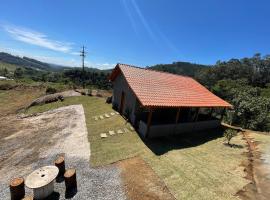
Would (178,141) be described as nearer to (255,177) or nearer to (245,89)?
(255,177)

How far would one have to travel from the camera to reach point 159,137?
16.8 m

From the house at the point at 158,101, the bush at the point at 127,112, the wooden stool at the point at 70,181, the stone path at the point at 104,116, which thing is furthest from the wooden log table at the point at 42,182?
the stone path at the point at 104,116

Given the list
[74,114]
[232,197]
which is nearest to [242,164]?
[232,197]

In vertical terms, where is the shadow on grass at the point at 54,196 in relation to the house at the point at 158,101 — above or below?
below

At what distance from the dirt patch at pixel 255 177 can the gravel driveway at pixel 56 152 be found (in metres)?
5.99

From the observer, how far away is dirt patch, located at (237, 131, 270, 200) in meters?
9.90

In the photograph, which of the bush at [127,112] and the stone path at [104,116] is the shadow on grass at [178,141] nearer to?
the bush at [127,112]

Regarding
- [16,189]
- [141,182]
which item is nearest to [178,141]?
[141,182]

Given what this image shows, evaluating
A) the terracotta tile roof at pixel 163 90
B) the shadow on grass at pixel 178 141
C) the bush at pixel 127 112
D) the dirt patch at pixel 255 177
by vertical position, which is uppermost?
the terracotta tile roof at pixel 163 90

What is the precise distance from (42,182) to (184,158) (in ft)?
26.8

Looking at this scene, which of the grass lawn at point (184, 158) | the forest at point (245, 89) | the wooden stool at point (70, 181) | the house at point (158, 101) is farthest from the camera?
the forest at point (245, 89)

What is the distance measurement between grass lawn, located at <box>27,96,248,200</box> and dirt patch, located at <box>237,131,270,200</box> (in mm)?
365

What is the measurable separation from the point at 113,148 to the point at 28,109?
58.5 ft

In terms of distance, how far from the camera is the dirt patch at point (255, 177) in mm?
9898
